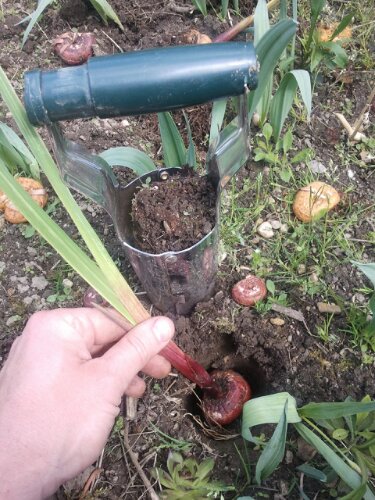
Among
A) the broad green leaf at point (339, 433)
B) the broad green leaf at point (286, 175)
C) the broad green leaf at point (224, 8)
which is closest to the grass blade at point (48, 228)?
the broad green leaf at point (339, 433)

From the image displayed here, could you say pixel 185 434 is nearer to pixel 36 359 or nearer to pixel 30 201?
pixel 36 359

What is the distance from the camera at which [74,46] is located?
179 cm

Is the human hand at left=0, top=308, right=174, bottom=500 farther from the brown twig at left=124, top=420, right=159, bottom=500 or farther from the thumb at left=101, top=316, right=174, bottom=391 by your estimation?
the brown twig at left=124, top=420, right=159, bottom=500

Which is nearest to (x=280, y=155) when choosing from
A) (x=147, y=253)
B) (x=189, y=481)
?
(x=147, y=253)

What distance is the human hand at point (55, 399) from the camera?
836mm

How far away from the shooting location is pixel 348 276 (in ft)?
4.58

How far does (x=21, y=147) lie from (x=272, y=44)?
711mm

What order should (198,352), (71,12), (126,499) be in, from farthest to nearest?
(71,12) < (198,352) < (126,499)

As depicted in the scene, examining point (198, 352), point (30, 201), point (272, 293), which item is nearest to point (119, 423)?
point (198, 352)

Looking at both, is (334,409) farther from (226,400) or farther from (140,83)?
(140,83)

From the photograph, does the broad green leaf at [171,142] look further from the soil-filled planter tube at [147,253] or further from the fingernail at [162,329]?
the fingernail at [162,329]

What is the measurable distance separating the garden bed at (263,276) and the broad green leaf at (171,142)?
0.28 meters

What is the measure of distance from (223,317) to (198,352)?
0.38 ft

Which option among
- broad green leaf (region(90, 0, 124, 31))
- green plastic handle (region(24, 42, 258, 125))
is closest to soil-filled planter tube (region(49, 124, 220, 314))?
green plastic handle (region(24, 42, 258, 125))
